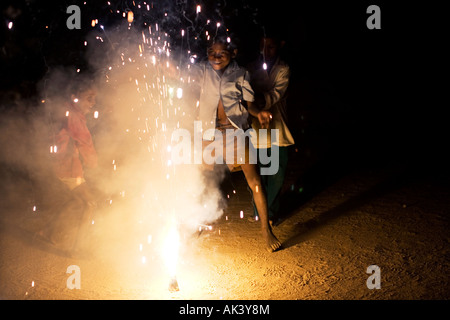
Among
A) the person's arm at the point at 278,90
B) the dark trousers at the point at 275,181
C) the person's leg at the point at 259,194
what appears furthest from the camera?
the dark trousers at the point at 275,181

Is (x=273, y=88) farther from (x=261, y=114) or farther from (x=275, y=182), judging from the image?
(x=275, y=182)

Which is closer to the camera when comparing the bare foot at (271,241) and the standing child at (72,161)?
the bare foot at (271,241)

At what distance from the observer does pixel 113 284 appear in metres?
3.26

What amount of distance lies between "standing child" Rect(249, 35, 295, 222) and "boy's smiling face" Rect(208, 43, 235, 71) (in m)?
0.47

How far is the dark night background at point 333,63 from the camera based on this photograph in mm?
5855

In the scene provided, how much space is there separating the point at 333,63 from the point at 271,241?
1384 cm

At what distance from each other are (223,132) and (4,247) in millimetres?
2701

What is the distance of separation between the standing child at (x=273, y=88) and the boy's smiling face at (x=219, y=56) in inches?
18.6

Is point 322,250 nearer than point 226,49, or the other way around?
point 322,250

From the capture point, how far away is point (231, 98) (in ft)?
13.2

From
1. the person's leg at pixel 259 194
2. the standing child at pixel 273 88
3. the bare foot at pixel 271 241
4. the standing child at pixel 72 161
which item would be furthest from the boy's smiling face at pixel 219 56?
the bare foot at pixel 271 241

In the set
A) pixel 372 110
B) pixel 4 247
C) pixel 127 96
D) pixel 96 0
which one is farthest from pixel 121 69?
pixel 372 110

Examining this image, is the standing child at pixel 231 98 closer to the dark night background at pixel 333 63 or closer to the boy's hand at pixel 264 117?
the boy's hand at pixel 264 117
